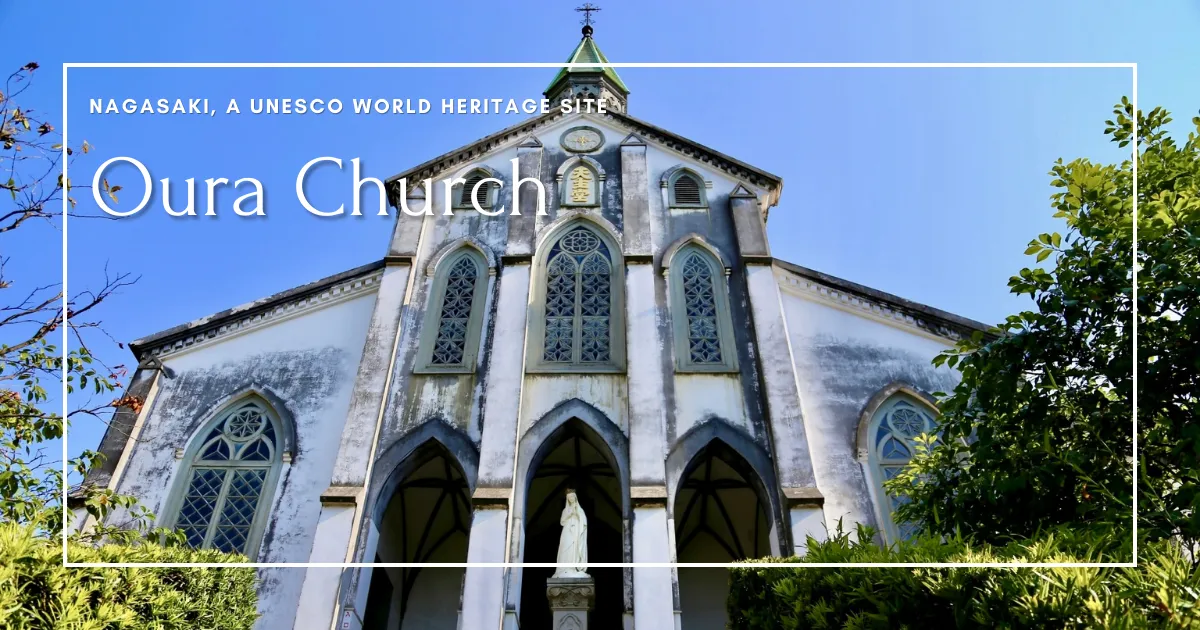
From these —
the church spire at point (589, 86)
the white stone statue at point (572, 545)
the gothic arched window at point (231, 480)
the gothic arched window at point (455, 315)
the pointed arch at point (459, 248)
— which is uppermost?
the church spire at point (589, 86)

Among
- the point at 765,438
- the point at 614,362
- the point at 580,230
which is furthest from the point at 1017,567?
the point at 580,230

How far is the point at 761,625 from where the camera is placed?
23.4 feet

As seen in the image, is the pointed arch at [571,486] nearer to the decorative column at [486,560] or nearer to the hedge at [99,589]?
the decorative column at [486,560]

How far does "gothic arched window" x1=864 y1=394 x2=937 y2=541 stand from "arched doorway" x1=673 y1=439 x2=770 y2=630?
2.28 meters

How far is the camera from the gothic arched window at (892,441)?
42.2 feet

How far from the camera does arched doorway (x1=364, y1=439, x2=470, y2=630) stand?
14635mm

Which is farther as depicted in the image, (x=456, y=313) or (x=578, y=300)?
(x=578, y=300)

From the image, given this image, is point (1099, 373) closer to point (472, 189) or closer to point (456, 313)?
point (456, 313)

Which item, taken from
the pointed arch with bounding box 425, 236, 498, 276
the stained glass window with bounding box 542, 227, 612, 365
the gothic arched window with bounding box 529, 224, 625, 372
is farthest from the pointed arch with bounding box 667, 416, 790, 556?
the pointed arch with bounding box 425, 236, 498, 276

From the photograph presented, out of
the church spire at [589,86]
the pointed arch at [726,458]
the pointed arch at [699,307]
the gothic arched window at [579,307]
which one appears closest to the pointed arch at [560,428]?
the pointed arch at [726,458]

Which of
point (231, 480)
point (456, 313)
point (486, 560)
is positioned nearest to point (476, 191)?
point (456, 313)

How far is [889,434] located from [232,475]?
11026mm

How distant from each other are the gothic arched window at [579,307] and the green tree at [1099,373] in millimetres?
6910

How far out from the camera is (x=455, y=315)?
15.2 meters
